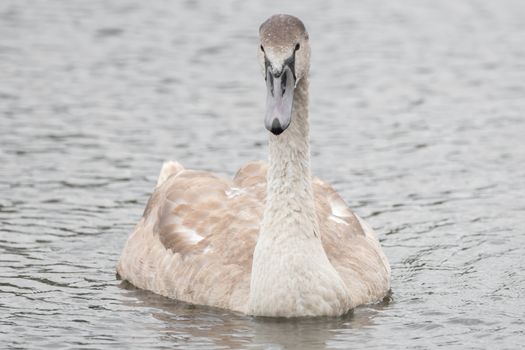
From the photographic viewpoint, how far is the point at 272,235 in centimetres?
1244

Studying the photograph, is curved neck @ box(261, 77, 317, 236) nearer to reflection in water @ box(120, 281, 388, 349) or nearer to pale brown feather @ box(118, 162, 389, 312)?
pale brown feather @ box(118, 162, 389, 312)

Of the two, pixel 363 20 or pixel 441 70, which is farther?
pixel 363 20

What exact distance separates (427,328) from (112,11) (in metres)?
15.5

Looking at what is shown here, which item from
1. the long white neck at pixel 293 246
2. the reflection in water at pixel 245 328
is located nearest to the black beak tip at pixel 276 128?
the long white neck at pixel 293 246

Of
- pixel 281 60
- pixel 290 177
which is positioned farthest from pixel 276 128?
pixel 290 177

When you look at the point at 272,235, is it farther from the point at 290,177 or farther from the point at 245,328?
the point at 245,328

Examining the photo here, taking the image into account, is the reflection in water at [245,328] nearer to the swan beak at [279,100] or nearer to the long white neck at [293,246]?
the long white neck at [293,246]

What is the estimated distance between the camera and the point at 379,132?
1912cm

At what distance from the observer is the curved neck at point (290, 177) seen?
41.0 feet

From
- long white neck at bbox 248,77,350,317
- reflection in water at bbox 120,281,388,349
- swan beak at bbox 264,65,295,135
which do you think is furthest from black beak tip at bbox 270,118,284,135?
reflection in water at bbox 120,281,388,349

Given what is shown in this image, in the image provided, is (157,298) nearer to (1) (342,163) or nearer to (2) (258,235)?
(2) (258,235)

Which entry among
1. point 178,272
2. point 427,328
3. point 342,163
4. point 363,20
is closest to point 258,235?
point 178,272

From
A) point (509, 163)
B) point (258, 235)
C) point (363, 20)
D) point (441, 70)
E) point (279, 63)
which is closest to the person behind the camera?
point (279, 63)

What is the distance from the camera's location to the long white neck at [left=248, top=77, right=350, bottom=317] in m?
12.3
